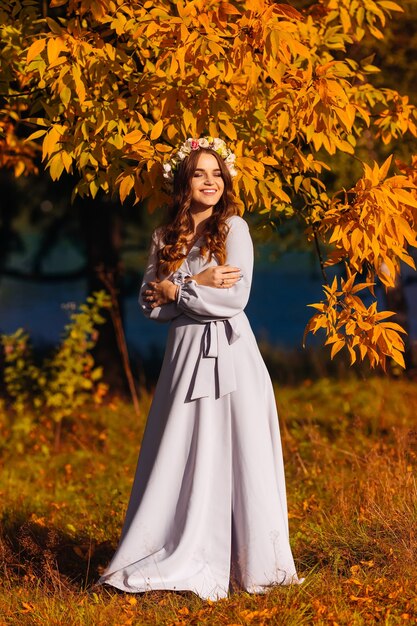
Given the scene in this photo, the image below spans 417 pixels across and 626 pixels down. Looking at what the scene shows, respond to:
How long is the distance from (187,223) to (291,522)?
2.49 m

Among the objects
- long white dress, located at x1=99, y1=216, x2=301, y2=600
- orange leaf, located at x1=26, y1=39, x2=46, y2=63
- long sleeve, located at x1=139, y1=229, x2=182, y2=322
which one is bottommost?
long white dress, located at x1=99, y1=216, x2=301, y2=600

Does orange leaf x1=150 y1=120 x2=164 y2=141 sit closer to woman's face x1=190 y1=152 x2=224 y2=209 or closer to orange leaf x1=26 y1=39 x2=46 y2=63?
woman's face x1=190 y1=152 x2=224 y2=209

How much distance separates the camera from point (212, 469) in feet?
15.8

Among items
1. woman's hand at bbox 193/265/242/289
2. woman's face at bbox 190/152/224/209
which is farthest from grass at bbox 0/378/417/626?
woman's face at bbox 190/152/224/209

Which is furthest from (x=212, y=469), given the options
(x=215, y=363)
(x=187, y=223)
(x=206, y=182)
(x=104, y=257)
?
(x=104, y=257)

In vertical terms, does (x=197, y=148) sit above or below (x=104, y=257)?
above

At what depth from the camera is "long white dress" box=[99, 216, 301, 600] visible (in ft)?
15.5

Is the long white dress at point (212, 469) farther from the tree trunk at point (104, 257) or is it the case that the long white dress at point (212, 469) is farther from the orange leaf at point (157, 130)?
the tree trunk at point (104, 257)

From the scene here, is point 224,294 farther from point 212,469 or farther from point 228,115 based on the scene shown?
point 228,115

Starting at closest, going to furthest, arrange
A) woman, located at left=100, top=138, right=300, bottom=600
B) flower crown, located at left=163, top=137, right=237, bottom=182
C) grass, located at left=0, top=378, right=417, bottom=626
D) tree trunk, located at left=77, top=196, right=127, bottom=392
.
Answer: grass, located at left=0, top=378, right=417, bottom=626
woman, located at left=100, top=138, right=300, bottom=600
flower crown, located at left=163, top=137, right=237, bottom=182
tree trunk, located at left=77, top=196, right=127, bottom=392

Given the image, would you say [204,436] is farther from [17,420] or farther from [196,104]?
[17,420]

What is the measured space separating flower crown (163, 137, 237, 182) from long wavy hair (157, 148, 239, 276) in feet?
0.11

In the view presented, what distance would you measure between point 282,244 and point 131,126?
25.9ft

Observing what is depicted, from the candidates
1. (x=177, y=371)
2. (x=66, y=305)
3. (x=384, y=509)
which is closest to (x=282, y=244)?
(x=66, y=305)
